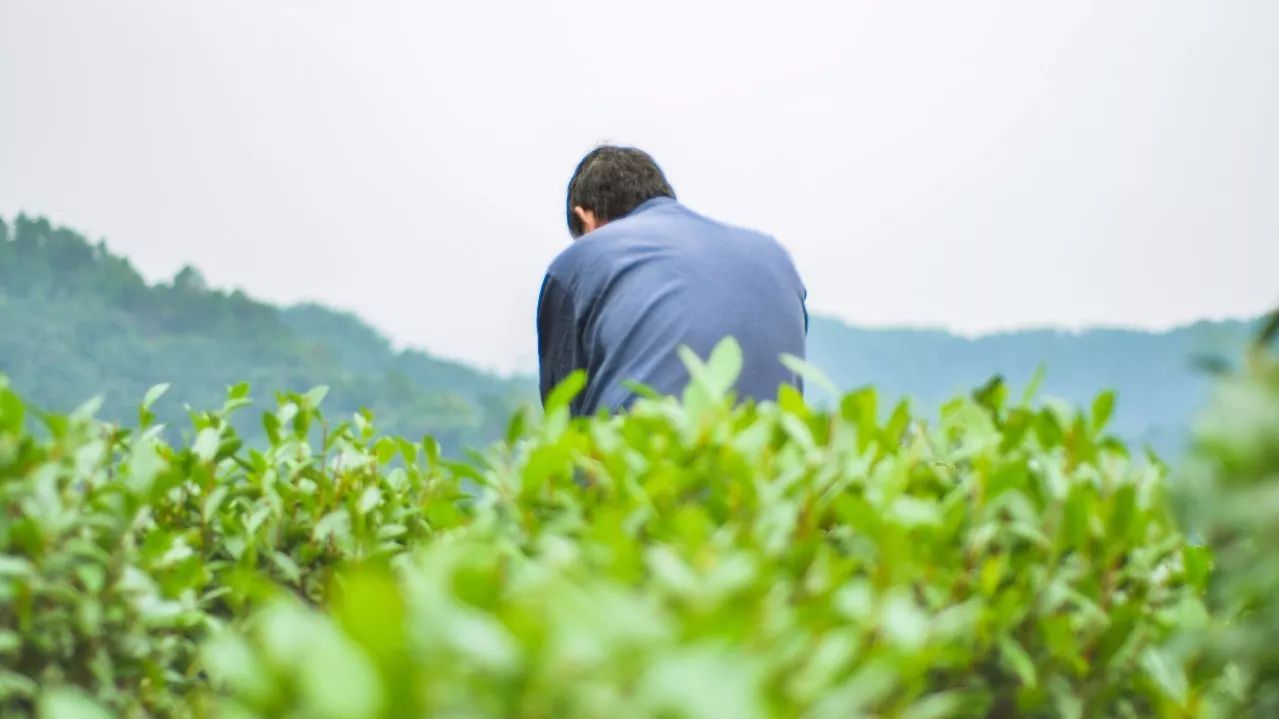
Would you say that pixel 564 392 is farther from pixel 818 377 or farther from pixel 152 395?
pixel 152 395

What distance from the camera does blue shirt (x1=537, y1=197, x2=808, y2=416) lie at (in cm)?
276

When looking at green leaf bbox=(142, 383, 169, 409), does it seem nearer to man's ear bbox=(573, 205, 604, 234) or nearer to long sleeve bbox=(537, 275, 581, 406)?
long sleeve bbox=(537, 275, 581, 406)

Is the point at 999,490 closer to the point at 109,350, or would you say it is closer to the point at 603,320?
the point at 603,320

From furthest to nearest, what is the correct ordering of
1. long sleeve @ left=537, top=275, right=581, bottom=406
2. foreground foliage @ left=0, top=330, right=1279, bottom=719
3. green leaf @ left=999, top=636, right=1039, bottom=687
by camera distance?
long sleeve @ left=537, top=275, right=581, bottom=406 → green leaf @ left=999, top=636, right=1039, bottom=687 → foreground foliage @ left=0, top=330, right=1279, bottom=719

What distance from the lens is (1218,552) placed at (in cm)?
119

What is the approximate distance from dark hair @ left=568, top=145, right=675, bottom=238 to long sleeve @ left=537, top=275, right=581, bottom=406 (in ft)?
2.36

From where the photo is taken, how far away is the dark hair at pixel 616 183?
358 cm

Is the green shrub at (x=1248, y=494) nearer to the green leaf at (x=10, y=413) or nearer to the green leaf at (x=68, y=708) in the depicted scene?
the green leaf at (x=68, y=708)

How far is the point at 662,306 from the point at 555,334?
0.36 metres

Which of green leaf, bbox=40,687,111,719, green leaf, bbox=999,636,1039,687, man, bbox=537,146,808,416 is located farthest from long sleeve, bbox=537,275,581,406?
green leaf, bbox=40,687,111,719

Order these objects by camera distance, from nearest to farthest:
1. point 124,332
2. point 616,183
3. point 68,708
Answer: point 68,708, point 616,183, point 124,332

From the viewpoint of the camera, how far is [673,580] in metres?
1.00

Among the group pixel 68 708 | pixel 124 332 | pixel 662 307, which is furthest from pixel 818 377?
pixel 124 332

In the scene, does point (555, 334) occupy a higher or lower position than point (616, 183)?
lower
